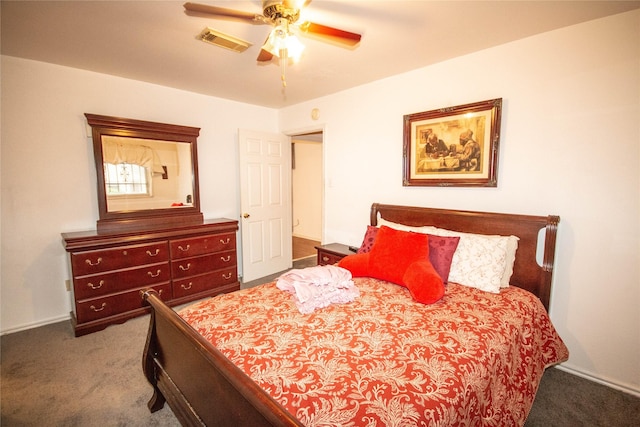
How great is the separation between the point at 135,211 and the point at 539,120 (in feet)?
12.8

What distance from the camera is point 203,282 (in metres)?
3.34

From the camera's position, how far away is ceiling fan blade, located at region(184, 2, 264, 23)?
4.43 feet

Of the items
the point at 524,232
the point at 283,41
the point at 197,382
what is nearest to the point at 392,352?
the point at 197,382

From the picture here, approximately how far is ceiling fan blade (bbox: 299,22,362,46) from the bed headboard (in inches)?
65.2

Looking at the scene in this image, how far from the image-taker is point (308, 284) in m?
1.84

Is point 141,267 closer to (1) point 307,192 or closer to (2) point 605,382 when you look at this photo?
(2) point 605,382

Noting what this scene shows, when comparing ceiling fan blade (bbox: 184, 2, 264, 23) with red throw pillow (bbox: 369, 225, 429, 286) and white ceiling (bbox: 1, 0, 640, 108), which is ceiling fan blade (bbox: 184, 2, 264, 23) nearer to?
white ceiling (bbox: 1, 0, 640, 108)

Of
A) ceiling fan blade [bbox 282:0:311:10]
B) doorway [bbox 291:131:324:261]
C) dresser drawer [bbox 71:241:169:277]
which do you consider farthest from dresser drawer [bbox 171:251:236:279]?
doorway [bbox 291:131:324:261]

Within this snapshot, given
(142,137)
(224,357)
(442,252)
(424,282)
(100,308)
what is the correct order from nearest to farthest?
(224,357) → (424,282) → (442,252) → (100,308) → (142,137)

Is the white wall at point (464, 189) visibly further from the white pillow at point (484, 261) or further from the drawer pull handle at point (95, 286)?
the drawer pull handle at point (95, 286)

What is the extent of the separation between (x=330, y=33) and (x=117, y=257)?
2.72 meters

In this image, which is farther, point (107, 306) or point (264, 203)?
point (264, 203)

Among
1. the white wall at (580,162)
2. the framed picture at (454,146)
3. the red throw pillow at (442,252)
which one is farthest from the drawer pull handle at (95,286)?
the white wall at (580,162)

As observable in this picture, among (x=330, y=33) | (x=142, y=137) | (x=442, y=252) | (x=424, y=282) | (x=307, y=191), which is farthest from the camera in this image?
(x=307, y=191)
